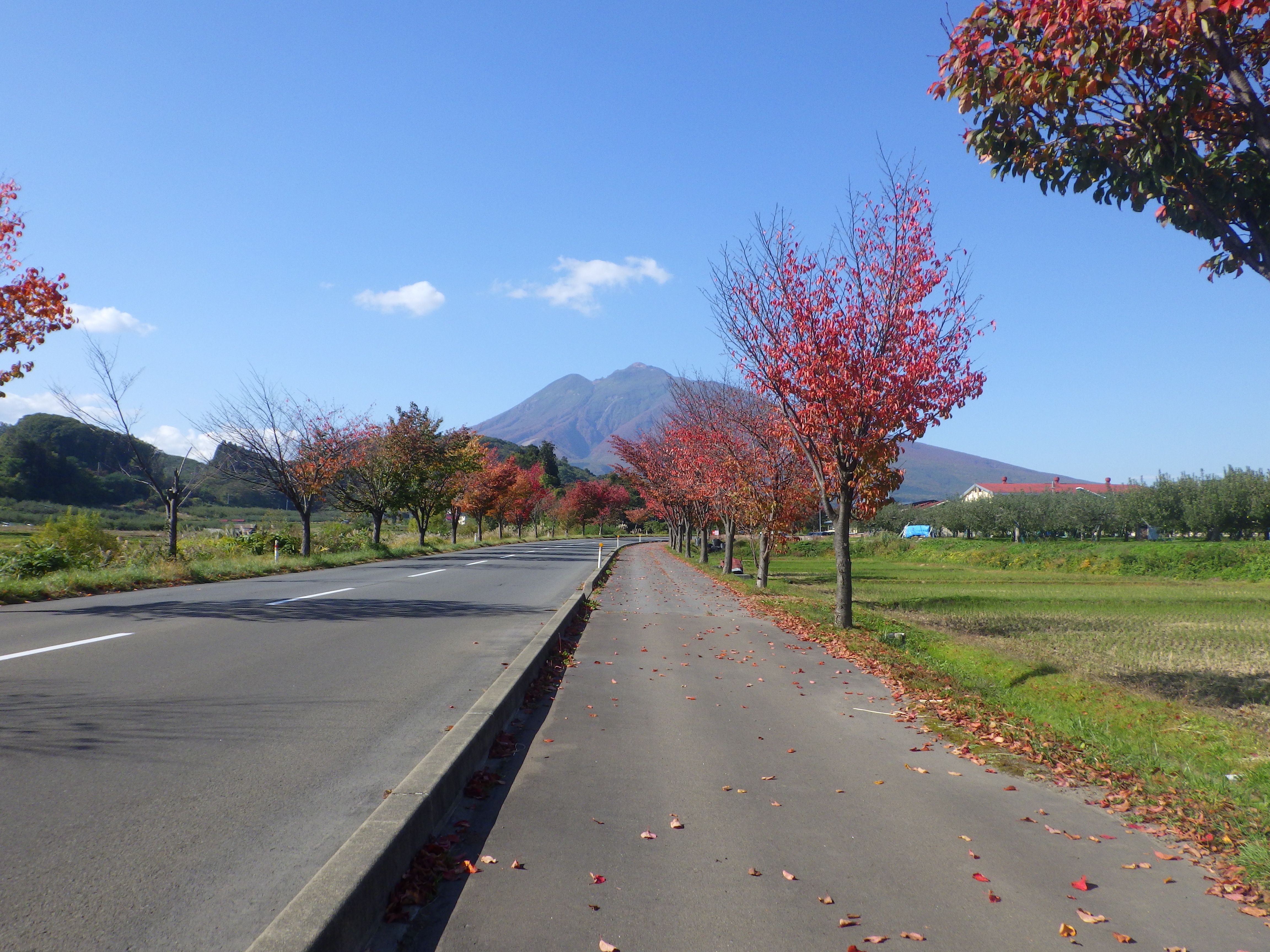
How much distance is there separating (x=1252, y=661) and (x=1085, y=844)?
1109cm

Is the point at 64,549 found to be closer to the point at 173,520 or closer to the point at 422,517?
the point at 173,520

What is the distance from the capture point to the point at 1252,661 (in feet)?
40.7

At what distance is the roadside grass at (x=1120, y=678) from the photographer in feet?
17.1

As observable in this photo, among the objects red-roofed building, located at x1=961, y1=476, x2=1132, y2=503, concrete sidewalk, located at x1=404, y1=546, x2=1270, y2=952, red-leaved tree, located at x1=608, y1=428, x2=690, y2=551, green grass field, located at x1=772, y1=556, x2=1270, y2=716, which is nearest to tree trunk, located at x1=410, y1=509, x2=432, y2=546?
red-leaved tree, located at x1=608, y1=428, x2=690, y2=551

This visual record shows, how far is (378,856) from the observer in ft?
10.4

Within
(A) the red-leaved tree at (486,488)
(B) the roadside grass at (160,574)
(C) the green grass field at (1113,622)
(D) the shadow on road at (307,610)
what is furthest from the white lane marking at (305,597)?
(A) the red-leaved tree at (486,488)

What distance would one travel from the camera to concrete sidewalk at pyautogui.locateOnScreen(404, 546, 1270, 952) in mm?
3096

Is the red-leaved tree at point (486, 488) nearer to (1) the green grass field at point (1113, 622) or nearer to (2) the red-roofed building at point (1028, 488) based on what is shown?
(1) the green grass field at point (1113, 622)

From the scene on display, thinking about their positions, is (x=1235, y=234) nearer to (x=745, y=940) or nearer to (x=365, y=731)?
(x=745, y=940)

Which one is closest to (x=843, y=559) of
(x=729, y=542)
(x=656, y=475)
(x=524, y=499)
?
(x=729, y=542)

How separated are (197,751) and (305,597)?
34.5 feet

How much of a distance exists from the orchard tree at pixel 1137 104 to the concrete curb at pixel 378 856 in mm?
5876

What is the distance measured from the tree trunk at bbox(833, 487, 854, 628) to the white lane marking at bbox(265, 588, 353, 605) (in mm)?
9276

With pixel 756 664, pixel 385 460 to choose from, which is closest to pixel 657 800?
pixel 756 664
